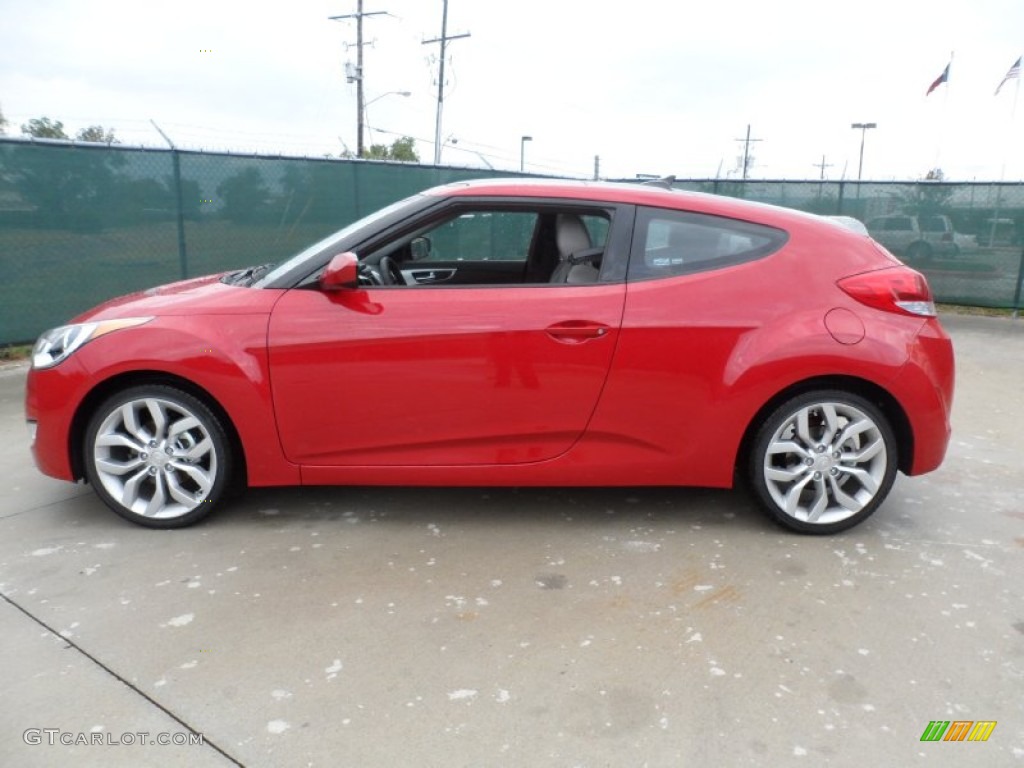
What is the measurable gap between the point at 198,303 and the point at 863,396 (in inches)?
120

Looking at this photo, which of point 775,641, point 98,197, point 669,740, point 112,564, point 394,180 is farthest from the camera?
point 394,180

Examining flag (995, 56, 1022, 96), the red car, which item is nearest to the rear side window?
the red car

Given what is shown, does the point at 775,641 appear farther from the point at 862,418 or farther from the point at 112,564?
the point at 112,564

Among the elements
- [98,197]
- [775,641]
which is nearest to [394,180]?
[98,197]

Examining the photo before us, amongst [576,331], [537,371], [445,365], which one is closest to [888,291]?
[576,331]

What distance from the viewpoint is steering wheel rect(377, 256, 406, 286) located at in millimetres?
3654

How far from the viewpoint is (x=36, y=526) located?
3.68m

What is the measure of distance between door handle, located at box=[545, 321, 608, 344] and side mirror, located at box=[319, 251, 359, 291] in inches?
34.3

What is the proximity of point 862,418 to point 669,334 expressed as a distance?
0.97 meters

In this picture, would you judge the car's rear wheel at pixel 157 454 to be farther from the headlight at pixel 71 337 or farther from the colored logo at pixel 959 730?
the colored logo at pixel 959 730

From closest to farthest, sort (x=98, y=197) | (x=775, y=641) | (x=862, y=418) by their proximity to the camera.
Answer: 1. (x=775, y=641)
2. (x=862, y=418)
3. (x=98, y=197)

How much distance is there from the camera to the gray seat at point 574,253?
356 centimetres

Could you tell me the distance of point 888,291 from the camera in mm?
3477

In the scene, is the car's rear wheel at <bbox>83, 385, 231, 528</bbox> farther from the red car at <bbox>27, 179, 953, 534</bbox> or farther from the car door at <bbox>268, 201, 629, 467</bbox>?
the car door at <bbox>268, 201, 629, 467</bbox>
